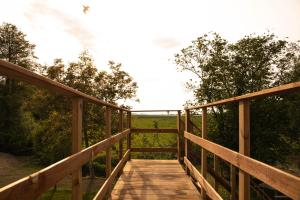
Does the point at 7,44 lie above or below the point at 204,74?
above

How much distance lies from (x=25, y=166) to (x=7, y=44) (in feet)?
36.2

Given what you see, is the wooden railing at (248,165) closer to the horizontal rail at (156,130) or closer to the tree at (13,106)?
the horizontal rail at (156,130)

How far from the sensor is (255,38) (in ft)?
67.2

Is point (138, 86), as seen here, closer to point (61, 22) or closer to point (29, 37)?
point (61, 22)

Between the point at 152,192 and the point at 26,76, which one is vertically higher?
the point at 26,76

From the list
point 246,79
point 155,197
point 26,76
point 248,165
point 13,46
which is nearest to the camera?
point 26,76

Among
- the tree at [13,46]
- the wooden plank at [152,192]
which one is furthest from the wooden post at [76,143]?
the tree at [13,46]

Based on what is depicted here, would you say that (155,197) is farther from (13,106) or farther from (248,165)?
(13,106)

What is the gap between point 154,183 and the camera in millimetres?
5758

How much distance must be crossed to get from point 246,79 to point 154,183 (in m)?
15.9

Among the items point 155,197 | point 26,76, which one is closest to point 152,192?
point 155,197

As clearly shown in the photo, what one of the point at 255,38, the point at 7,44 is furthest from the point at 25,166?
the point at 255,38

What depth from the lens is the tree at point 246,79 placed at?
19.0 meters

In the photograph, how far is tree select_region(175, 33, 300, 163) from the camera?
19047 mm
